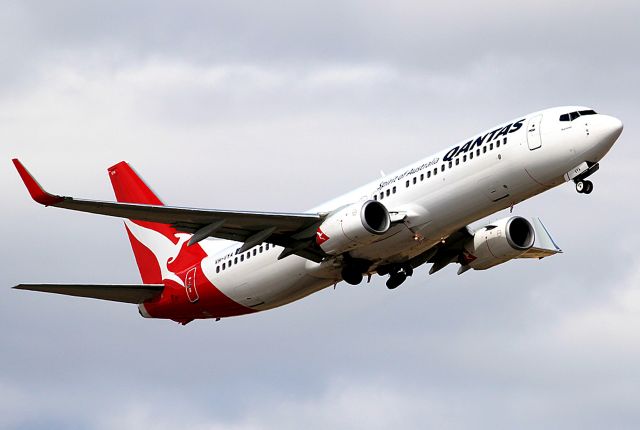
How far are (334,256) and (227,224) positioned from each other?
412 centimetres

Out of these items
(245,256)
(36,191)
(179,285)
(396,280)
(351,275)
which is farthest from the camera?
(179,285)

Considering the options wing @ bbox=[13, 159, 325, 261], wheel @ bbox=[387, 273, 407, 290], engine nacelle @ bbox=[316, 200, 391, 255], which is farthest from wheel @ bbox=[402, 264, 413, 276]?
engine nacelle @ bbox=[316, 200, 391, 255]

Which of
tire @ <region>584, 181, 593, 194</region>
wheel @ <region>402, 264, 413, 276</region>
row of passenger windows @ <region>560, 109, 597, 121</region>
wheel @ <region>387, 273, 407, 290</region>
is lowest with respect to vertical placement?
tire @ <region>584, 181, 593, 194</region>

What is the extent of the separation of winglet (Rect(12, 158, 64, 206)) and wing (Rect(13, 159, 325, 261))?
78 centimetres

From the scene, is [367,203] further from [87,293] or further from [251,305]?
[87,293]

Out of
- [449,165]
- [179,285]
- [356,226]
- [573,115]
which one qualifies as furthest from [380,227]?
[179,285]

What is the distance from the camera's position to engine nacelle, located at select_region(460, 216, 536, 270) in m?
56.0

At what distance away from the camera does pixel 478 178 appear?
49.8m

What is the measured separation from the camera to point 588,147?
48.9 m

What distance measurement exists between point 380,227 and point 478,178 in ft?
12.4

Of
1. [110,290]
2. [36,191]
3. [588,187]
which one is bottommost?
[588,187]

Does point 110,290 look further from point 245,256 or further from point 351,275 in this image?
point 351,275

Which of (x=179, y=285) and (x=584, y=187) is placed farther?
(x=179, y=285)

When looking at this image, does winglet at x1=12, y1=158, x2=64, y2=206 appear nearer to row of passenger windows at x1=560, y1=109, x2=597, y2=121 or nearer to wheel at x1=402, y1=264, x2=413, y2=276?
wheel at x1=402, y1=264, x2=413, y2=276
